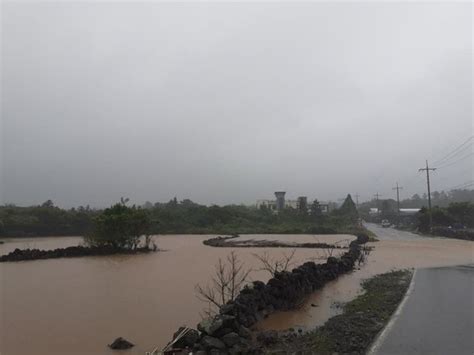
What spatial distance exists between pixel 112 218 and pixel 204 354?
23497 millimetres

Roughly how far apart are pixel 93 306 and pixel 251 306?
15.5ft

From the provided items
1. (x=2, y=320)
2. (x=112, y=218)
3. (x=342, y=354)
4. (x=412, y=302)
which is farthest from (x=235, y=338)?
(x=112, y=218)

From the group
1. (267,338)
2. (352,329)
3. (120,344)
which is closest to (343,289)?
(352,329)

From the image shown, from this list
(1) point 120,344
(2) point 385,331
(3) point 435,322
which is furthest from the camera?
(3) point 435,322

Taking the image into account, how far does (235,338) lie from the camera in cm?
733

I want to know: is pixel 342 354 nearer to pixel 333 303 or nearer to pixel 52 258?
pixel 333 303

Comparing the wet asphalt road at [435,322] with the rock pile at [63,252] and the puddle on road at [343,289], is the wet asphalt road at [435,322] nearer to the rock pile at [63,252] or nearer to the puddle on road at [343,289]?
the puddle on road at [343,289]

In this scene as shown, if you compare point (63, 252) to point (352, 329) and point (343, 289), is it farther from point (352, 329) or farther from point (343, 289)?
point (352, 329)

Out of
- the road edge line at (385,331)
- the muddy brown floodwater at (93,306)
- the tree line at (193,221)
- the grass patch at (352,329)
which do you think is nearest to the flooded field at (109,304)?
the muddy brown floodwater at (93,306)

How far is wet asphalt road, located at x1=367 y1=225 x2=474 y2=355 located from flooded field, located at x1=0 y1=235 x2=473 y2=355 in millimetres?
2107

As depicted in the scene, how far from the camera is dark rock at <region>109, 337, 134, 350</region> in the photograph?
311 inches

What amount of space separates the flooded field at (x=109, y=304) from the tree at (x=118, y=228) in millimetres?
7523

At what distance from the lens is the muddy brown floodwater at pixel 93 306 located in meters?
8.42

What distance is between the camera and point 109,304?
11.6m
